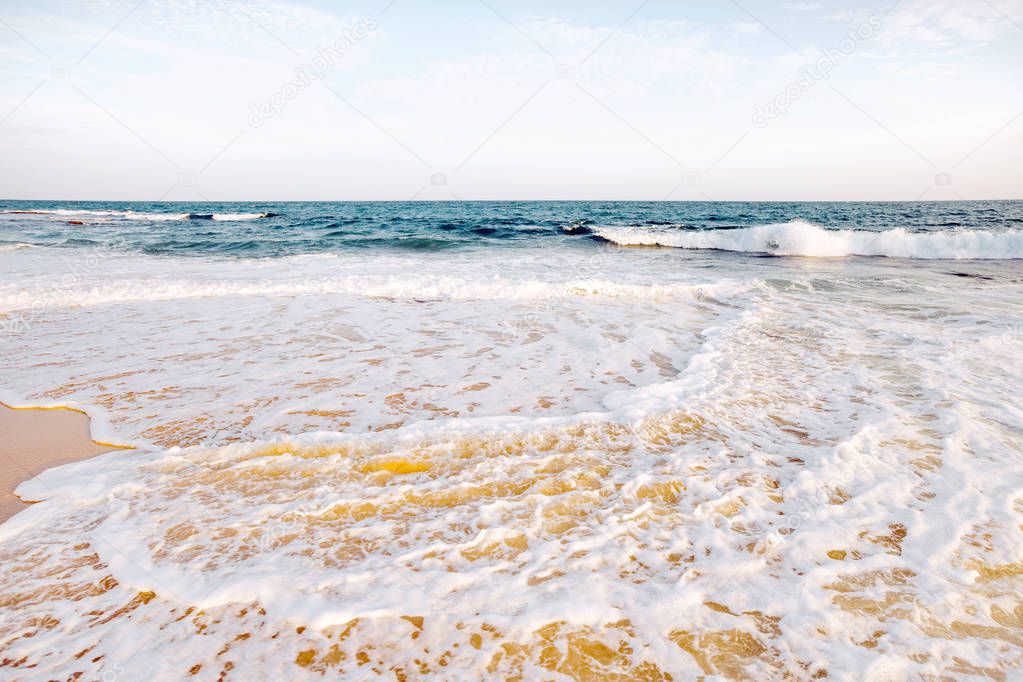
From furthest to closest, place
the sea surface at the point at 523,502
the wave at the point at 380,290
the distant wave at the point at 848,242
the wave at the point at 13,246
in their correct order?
the wave at the point at 13,246 → the distant wave at the point at 848,242 → the wave at the point at 380,290 → the sea surface at the point at 523,502

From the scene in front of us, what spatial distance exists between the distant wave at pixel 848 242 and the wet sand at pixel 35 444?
18670mm

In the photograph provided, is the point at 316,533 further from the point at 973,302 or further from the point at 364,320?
the point at 973,302

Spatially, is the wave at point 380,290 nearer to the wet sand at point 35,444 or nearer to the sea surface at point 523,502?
the sea surface at point 523,502

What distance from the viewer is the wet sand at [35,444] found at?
3148 mm

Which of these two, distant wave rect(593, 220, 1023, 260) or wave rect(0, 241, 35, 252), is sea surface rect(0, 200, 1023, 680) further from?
wave rect(0, 241, 35, 252)

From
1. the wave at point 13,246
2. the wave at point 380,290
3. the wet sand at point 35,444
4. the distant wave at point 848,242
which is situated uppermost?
the distant wave at point 848,242

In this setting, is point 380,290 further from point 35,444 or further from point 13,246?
point 13,246

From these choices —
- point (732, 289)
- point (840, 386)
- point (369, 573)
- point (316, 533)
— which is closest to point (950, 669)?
point (369, 573)

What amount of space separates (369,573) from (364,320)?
5441 millimetres

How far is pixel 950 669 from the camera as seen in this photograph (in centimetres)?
185

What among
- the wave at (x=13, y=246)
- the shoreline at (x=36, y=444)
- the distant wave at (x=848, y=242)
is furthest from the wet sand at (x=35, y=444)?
the distant wave at (x=848, y=242)

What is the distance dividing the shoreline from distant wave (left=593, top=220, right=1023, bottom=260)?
18.7 metres

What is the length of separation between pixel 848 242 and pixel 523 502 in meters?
19.9

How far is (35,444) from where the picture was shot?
3.65m
